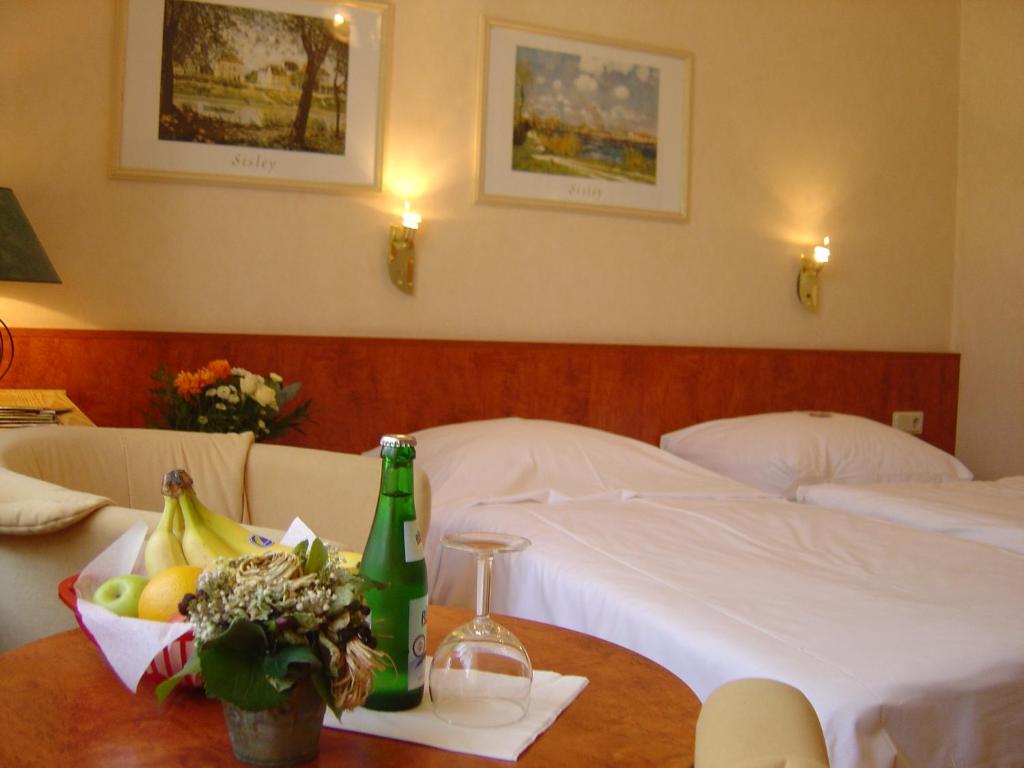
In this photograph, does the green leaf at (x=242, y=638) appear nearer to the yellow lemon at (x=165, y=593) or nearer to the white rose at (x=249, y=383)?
the yellow lemon at (x=165, y=593)

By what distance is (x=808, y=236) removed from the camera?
437cm

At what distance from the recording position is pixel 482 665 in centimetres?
119

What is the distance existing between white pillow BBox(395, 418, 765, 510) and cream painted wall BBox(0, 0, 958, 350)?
1.81 ft

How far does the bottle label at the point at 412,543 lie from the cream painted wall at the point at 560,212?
97.2 inches

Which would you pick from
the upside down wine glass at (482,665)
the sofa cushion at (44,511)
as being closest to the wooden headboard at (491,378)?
the sofa cushion at (44,511)

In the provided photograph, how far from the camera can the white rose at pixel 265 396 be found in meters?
3.02

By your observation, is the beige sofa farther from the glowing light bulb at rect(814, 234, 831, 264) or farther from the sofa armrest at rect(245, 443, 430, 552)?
the glowing light bulb at rect(814, 234, 831, 264)

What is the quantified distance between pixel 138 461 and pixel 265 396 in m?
0.53

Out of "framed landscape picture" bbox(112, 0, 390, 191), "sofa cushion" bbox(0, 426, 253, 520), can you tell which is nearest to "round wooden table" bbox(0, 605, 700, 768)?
"sofa cushion" bbox(0, 426, 253, 520)

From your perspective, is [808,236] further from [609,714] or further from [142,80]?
[609,714]

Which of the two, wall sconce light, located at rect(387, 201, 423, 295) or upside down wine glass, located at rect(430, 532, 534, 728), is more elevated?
wall sconce light, located at rect(387, 201, 423, 295)

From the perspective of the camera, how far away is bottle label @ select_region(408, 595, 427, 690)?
1131 millimetres

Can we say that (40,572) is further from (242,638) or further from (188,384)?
(188,384)

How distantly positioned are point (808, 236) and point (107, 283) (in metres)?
2.93
